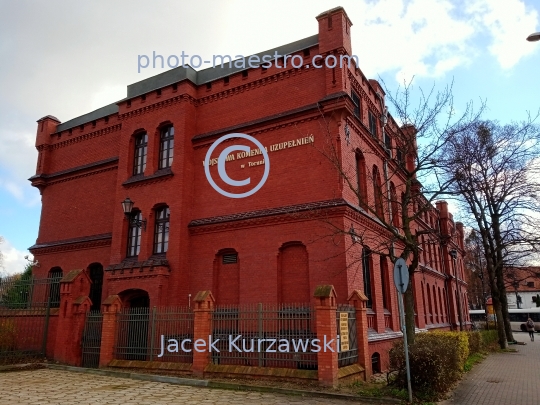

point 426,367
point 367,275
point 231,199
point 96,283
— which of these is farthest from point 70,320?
point 426,367

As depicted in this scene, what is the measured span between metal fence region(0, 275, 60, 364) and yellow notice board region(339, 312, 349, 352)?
34.2ft

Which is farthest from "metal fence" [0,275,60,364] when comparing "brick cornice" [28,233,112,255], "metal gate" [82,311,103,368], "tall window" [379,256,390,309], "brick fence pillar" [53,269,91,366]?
"tall window" [379,256,390,309]

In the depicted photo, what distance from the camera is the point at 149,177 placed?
56.7 feet

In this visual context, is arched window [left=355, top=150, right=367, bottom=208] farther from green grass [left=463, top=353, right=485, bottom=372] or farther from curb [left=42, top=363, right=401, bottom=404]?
curb [left=42, top=363, right=401, bottom=404]

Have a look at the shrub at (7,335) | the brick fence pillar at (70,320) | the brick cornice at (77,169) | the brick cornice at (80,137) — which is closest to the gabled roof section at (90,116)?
the brick cornice at (80,137)

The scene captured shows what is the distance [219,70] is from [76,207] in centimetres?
994

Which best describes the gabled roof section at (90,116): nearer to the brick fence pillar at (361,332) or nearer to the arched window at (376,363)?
the brick fence pillar at (361,332)

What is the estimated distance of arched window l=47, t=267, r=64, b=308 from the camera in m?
15.2

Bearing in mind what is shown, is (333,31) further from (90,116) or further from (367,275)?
(90,116)

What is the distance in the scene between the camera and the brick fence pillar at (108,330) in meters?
13.4

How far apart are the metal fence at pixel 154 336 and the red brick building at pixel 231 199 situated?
140 centimetres

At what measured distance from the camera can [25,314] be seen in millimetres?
15430

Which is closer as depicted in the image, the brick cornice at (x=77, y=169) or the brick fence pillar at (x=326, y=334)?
the brick fence pillar at (x=326, y=334)

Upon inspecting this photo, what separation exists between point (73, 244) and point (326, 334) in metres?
14.3
